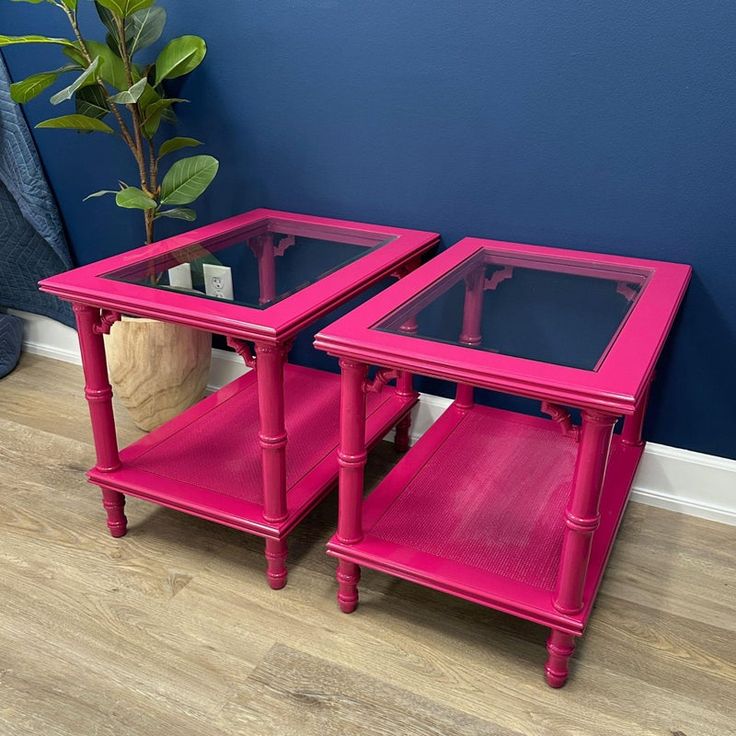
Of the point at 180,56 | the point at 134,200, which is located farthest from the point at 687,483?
the point at 180,56

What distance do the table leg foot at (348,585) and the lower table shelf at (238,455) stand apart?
5.2 inches

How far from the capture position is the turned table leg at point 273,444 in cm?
129

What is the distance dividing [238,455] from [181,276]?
41 centimetres

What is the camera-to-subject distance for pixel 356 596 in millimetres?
1425

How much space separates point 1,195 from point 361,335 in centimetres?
152

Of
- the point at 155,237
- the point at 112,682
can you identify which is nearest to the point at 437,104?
the point at 155,237

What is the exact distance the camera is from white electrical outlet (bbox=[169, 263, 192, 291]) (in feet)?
4.75

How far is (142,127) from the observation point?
71.1 inches

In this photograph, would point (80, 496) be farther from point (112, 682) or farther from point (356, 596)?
point (356, 596)

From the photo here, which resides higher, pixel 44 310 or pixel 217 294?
pixel 217 294

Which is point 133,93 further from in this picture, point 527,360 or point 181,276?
point 527,360

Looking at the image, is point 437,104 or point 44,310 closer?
point 437,104

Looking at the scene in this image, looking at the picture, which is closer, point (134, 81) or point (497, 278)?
point (497, 278)

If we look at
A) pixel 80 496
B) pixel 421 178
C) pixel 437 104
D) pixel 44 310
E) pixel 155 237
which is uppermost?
pixel 437 104
